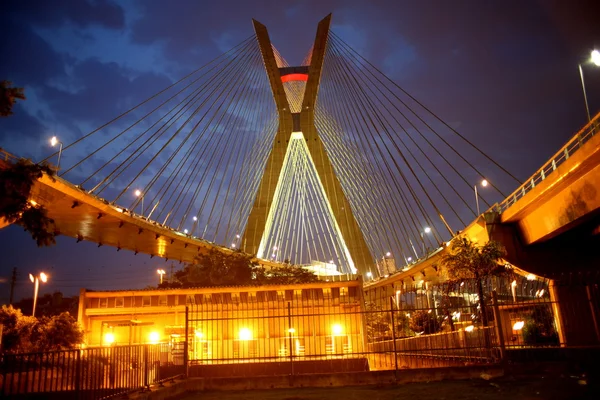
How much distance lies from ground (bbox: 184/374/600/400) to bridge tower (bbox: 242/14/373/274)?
4096 cm

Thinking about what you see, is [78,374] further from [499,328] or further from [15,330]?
[15,330]

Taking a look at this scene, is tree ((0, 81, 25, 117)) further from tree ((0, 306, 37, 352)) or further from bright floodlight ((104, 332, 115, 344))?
bright floodlight ((104, 332, 115, 344))

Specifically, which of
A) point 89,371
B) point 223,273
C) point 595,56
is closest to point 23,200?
point 89,371

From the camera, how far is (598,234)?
784 inches

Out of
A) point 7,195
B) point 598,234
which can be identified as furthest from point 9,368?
point 598,234

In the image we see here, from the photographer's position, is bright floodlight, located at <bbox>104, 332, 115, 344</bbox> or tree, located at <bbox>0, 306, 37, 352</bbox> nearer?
tree, located at <bbox>0, 306, 37, 352</bbox>

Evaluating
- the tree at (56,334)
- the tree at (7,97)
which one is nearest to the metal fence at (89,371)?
the tree at (7,97)

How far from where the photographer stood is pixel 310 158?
5344 centimetres

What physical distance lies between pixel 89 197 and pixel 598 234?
25871 millimetres

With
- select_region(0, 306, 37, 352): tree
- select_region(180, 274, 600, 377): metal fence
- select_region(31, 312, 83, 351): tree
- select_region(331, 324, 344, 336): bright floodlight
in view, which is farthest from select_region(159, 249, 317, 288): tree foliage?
select_region(0, 306, 37, 352): tree

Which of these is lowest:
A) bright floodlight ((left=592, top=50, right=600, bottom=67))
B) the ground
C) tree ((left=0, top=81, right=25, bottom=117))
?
the ground

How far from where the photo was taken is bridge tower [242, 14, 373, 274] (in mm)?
51875

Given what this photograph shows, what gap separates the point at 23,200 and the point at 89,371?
14.9 ft

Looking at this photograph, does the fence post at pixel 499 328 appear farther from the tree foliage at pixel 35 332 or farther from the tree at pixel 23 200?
the tree foliage at pixel 35 332
